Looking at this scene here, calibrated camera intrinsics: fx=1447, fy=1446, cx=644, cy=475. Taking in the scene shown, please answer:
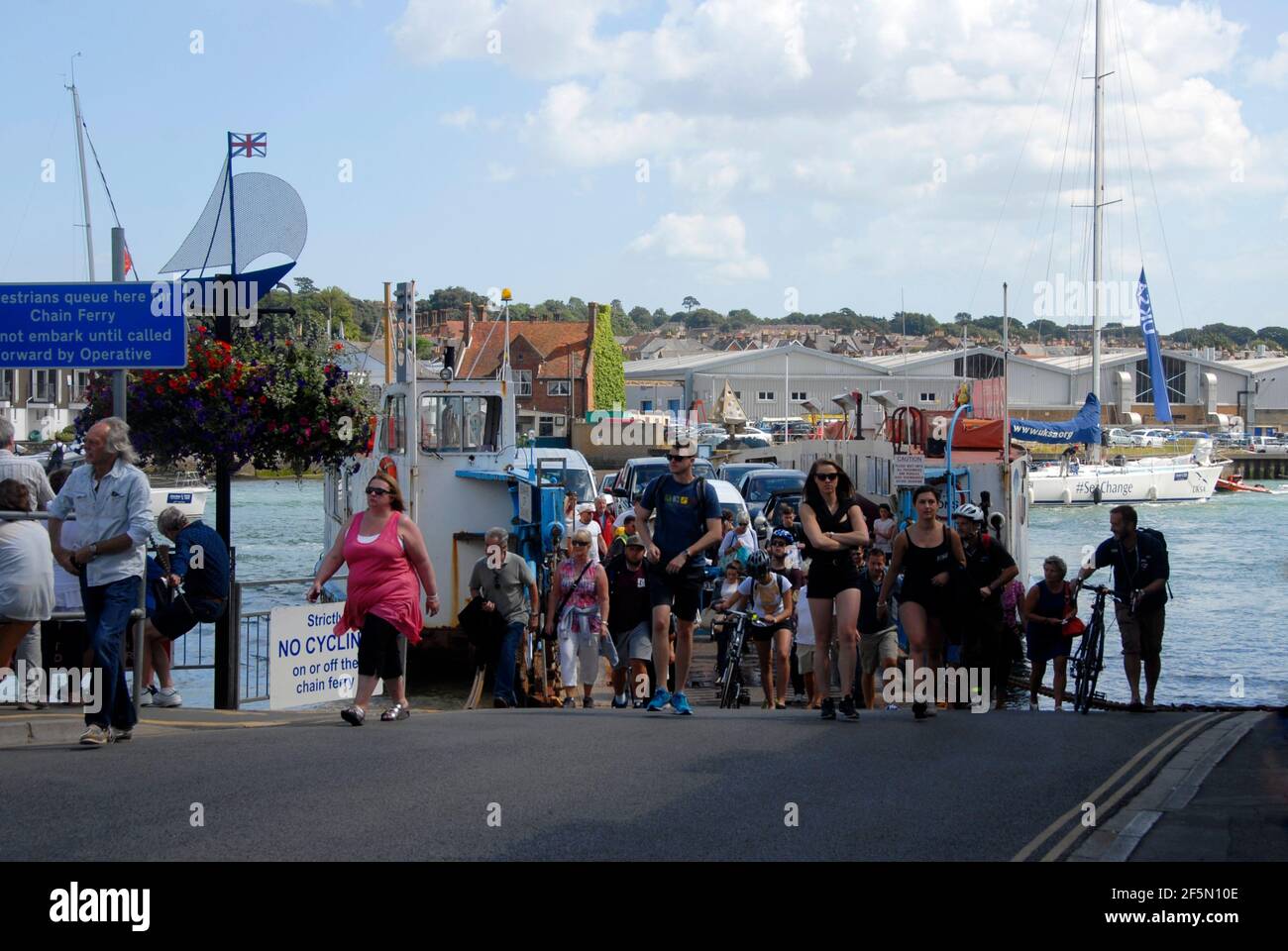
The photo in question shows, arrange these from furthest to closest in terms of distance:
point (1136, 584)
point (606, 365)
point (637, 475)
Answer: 1. point (606, 365)
2. point (637, 475)
3. point (1136, 584)

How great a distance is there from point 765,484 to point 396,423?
9331 mm

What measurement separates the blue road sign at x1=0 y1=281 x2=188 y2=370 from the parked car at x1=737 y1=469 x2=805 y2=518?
713 inches

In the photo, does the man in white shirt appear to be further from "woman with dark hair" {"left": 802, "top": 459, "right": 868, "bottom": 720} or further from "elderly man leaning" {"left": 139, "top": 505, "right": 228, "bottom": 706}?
"woman with dark hair" {"left": 802, "top": 459, "right": 868, "bottom": 720}

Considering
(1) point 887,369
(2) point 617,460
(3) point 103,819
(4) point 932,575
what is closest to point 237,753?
(3) point 103,819

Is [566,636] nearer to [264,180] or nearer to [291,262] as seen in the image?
[291,262]

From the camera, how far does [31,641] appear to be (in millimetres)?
10352

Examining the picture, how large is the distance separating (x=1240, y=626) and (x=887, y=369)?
61614 millimetres

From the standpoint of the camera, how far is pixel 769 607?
13.8 m

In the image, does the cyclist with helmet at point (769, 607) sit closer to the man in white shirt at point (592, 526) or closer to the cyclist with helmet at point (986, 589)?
the cyclist with helmet at point (986, 589)

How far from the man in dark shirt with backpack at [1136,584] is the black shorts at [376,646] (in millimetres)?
6009

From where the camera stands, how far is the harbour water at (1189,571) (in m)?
24.2

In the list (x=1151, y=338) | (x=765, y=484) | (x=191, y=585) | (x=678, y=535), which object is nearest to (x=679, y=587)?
(x=678, y=535)
